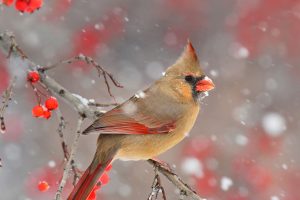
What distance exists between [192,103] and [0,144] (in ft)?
15.4

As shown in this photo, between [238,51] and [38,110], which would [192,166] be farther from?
[38,110]

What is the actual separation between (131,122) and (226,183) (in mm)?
3930

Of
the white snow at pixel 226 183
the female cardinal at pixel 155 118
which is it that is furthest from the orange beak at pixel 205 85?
the white snow at pixel 226 183

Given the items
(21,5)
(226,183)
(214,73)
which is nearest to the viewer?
(21,5)

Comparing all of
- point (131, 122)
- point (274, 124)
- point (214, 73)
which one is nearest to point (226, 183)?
point (274, 124)

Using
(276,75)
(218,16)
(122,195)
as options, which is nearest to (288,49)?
(276,75)

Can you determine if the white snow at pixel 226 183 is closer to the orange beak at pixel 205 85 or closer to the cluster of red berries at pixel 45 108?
the orange beak at pixel 205 85

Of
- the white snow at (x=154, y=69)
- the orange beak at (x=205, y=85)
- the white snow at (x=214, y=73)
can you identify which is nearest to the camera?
the orange beak at (x=205, y=85)

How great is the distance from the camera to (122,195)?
22.9ft

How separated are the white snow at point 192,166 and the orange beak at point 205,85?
3.39 m

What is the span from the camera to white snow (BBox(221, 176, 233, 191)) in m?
6.81

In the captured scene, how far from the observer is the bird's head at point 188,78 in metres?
3.15

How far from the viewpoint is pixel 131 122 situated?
313cm

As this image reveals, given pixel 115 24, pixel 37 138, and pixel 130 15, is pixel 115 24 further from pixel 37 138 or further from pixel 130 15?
pixel 37 138
